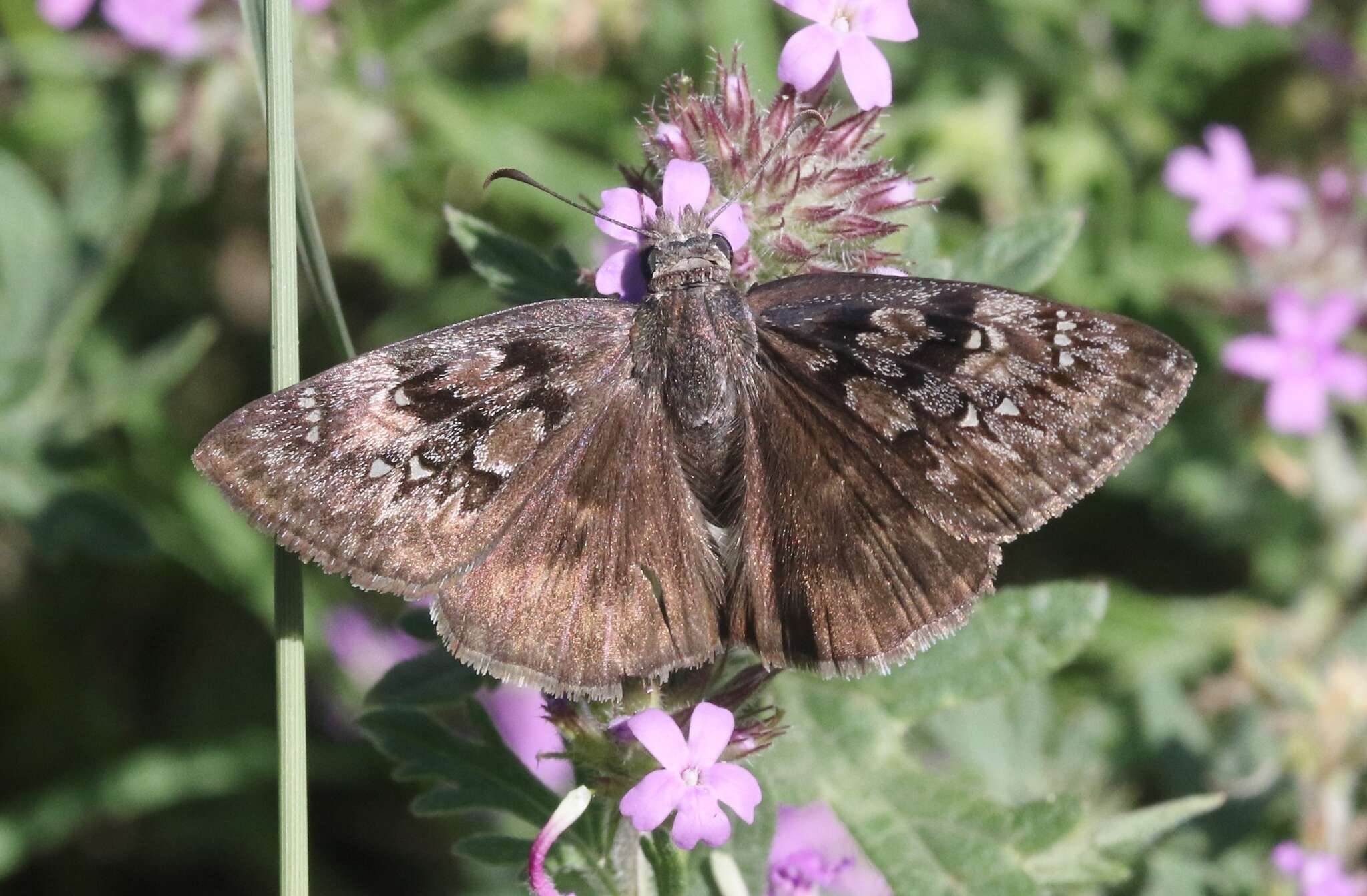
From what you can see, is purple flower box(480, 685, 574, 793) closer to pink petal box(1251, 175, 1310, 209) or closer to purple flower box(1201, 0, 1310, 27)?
pink petal box(1251, 175, 1310, 209)

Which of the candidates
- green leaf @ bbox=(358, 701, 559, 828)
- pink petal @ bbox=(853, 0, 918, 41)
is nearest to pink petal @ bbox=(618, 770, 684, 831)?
green leaf @ bbox=(358, 701, 559, 828)

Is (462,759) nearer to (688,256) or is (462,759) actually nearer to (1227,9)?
(688,256)

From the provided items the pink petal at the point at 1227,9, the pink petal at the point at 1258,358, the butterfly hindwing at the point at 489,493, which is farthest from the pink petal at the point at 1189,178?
the butterfly hindwing at the point at 489,493

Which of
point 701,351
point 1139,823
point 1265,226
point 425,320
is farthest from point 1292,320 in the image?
point 425,320

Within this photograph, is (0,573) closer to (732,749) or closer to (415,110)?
(415,110)

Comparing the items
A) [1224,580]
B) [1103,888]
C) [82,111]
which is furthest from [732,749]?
[82,111]

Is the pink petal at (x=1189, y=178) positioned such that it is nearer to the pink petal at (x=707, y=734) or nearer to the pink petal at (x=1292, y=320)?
the pink petal at (x=1292, y=320)
